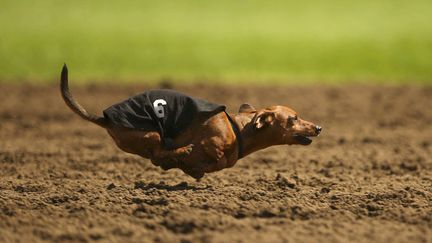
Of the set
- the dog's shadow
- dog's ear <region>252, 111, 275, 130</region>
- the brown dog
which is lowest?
the dog's shadow

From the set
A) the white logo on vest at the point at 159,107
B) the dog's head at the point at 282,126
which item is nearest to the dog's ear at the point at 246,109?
the dog's head at the point at 282,126

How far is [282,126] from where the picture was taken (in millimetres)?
7941

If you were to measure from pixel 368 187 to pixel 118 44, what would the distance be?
15.0 metres

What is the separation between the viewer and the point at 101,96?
635 inches

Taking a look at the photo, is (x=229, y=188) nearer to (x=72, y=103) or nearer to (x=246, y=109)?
(x=246, y=109)

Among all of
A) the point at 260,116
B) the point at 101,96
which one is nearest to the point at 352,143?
the point at 260,116

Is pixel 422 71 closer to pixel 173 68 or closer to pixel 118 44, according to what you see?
pixel 173 68

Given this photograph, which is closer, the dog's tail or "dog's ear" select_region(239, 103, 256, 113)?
the dog's tail

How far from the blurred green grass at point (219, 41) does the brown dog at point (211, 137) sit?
10.4m

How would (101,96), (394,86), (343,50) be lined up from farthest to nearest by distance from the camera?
(343,50) < (394,86) < (101,96)

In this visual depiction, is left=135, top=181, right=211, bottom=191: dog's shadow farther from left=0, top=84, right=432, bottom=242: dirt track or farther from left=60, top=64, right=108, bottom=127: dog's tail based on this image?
left=60, top=64, right=108, bottom=127: dog's tail

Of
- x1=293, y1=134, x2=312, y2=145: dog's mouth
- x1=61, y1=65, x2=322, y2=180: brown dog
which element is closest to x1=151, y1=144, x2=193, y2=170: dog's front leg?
x1=61, y1=65, x2=322, y2=180: brown dog

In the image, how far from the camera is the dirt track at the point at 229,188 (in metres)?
6.64

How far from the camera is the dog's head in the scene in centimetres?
784
